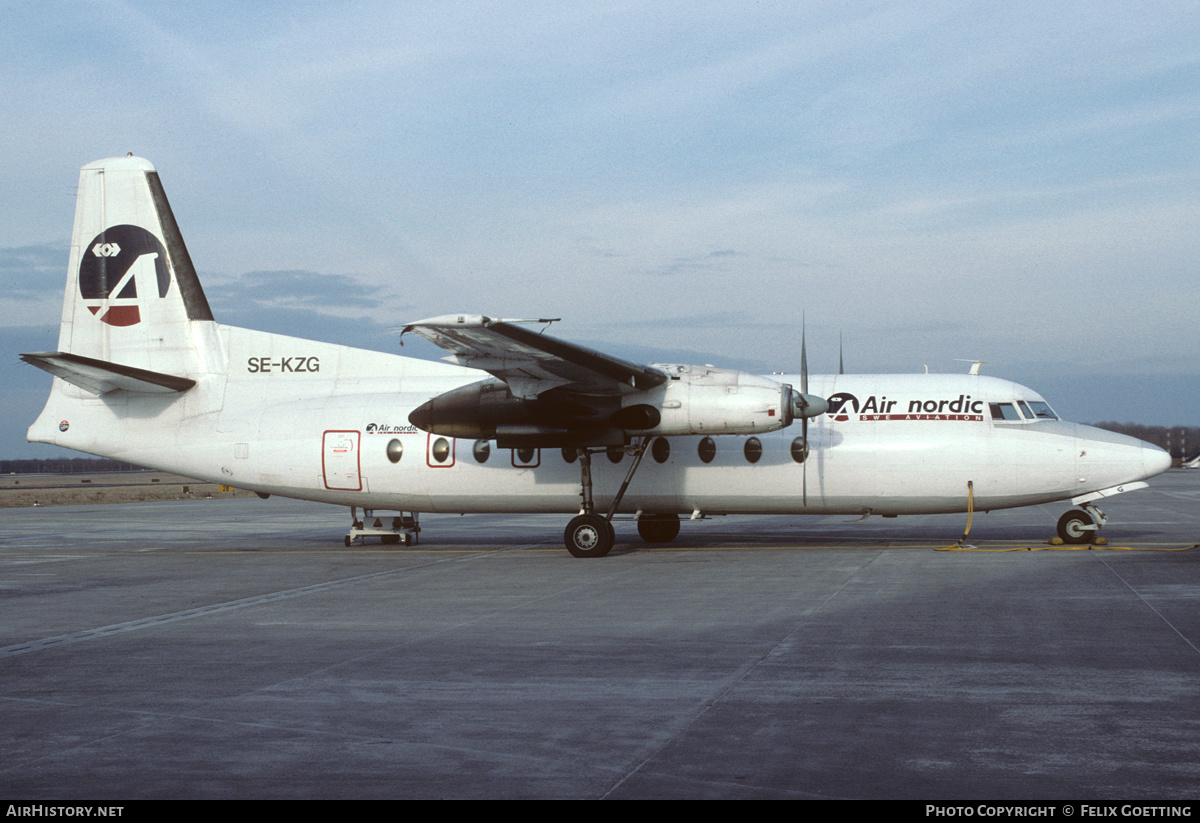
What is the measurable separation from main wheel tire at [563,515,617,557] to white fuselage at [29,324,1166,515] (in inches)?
41.7

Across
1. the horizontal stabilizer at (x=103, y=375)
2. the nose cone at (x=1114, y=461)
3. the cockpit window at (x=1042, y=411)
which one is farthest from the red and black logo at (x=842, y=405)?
the horizontal stabilizer at (x=103, y=375)

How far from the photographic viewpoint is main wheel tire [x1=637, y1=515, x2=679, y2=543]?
71.1 feet

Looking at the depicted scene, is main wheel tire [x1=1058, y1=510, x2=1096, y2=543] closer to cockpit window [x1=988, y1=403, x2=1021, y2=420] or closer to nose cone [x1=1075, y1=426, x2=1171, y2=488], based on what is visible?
nose cone [x1=1075, y1=426, x2=1171, y2=488]

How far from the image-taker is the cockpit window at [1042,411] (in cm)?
1917

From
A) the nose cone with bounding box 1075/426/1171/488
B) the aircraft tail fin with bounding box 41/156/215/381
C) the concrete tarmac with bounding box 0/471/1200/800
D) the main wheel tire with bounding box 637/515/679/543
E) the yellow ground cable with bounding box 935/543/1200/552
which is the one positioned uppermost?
the aircraft tail fin with bounding box 41/156/215/381

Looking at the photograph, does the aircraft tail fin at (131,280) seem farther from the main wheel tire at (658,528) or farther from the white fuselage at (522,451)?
the main wheel tire at (658,528)

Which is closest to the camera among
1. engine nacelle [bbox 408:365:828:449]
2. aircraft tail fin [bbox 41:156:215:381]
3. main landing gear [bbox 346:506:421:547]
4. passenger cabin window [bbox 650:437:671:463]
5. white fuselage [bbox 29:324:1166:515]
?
engine nacelle [bbox 408:365:828:449]

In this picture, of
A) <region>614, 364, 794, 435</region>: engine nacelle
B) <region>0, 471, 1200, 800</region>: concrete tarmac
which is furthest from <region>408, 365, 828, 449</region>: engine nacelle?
<region>0, 471, 1200, 800</region>: concrete tarmac

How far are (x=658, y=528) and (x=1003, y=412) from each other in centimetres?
718

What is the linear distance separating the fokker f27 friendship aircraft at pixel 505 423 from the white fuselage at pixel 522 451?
4 centimetres

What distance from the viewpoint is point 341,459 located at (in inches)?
813

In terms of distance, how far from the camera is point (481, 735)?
6555 mm

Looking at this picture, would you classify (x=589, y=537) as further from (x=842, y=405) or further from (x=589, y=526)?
(x=842, y=405)

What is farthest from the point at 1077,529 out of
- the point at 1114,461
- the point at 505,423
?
the point at 505,423
